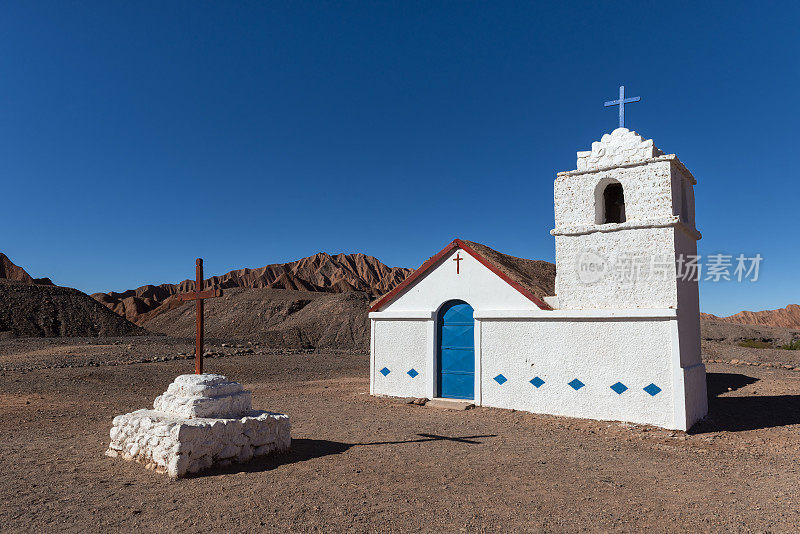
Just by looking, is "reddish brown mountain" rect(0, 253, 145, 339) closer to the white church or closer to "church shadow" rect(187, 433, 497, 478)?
the white church

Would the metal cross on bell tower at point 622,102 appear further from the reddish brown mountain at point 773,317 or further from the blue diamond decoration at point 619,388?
the reddish brown mountain at point 773,317

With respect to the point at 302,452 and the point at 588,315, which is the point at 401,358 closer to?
the point at 588,315

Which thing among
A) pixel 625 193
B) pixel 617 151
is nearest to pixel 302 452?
pixel 625 193

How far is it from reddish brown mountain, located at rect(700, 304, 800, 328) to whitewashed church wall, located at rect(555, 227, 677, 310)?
327 feet

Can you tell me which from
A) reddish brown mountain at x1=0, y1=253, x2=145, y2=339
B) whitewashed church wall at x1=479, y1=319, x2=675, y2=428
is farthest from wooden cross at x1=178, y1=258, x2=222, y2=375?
reddish brown mountain at x1=0, y1=253, x2=145, y2=339

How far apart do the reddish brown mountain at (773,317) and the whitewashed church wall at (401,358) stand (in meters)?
100

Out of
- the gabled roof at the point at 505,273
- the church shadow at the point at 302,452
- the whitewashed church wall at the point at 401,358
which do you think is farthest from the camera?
the whitewashed church wall at the point at 401,358

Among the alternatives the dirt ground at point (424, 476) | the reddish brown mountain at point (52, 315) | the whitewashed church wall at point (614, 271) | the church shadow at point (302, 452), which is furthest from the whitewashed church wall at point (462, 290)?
the reddish brown mountain at point (52, 315)

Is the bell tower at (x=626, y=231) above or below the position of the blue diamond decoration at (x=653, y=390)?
above

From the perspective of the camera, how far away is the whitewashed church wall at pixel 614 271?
33.1ft

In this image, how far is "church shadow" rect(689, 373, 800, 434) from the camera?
33.5ft

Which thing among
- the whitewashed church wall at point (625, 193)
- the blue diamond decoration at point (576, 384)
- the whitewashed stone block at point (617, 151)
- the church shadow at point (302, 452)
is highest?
the whitewashed stone block at point (617, 151)

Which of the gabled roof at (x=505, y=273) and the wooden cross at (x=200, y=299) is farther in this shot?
the gabled roof at (x=505, y=273)

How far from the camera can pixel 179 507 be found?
17.3 feet
